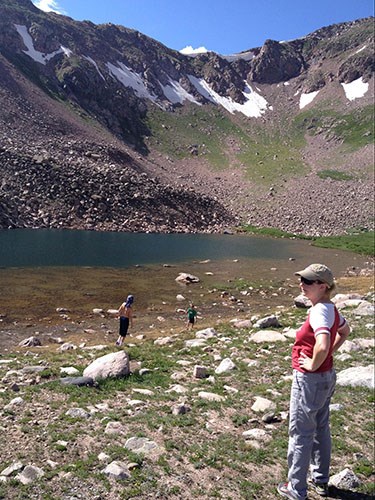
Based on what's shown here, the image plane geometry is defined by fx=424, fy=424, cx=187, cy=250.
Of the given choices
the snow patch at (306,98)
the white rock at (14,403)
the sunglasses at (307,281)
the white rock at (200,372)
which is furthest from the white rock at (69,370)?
the snow patch at (306,98)

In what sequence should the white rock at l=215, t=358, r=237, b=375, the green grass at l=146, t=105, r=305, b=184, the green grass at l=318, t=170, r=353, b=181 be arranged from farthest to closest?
1. the green grass at l=146, t=105, r=305, b=184
2. the green grass at l=318, t=170, r=353, b=181
3. the white rock at l=215, t=358, r=237, b=375

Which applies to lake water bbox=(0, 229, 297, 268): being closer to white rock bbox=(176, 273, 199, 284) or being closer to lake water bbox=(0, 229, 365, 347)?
→ lake water bbox=(0, 229, 365, 347)

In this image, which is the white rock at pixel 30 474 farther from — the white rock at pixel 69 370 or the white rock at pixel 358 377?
the white rock at pixel 358 377

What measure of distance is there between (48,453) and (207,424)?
3.37 m

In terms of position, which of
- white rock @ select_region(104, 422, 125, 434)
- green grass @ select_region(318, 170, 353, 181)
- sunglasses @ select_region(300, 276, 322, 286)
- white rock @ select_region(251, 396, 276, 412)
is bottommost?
white rock @ select_region(251, 396, 276, 412)

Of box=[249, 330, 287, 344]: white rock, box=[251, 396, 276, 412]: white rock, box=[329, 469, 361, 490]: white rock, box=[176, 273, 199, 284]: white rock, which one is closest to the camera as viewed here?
box=[329, 469, 361, 490]: white rock

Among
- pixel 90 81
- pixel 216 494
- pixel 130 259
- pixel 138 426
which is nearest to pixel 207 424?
pixel 138 426

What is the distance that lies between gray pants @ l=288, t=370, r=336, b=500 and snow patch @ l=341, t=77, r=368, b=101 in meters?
180

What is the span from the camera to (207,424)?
9.23 meters

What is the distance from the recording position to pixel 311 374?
6.44m

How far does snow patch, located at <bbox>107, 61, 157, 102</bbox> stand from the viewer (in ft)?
519

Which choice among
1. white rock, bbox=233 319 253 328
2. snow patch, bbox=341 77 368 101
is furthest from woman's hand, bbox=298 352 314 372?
snow patch, bbox=341 77 368 101

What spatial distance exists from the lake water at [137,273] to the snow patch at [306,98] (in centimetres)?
12739

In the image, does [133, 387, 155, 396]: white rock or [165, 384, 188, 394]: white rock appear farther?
[165, 384, 188, 394]: white rock
